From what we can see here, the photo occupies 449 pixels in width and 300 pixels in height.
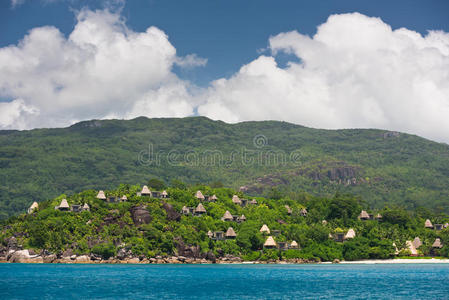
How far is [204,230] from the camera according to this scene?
105062 millimetres

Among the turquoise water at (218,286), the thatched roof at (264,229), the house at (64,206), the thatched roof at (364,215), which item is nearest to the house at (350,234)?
the thatched roof at (364,215)

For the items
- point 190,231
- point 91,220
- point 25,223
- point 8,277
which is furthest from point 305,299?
point 25,223

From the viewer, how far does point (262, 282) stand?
60062mm

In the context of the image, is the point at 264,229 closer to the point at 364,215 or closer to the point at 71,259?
the point at 364,215

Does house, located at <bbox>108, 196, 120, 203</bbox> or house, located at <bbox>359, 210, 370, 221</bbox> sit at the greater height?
house, located at <bbox>108, 196, 120, 203</bbox>

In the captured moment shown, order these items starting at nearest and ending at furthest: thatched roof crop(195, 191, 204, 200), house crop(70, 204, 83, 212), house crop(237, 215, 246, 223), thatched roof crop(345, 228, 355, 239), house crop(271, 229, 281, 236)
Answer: house crop(70, 204, 83, 212) < thatched roof crop(345, 228, 355, 239) < house crop(271, 229, 281, 236) < house crop(237, 215, 246, 223) < thatched roof crop(195, 191, 204, 200)

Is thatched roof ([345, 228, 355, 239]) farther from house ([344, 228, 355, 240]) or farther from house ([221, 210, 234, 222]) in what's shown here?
house ([221, 210, 234, 222])

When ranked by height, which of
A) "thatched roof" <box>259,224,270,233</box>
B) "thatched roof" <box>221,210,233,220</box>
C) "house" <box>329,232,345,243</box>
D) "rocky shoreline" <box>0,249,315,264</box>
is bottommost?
"rocky shoreline" <box>0,249,315,264</box>

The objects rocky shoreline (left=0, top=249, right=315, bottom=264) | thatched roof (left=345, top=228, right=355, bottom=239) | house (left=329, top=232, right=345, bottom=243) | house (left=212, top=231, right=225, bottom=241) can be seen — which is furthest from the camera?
house (left=329, top=232, right=345, bottom=243)

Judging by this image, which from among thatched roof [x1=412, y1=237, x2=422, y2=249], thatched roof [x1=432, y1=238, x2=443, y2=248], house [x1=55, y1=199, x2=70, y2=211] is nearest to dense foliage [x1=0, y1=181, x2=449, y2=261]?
thatched roof [x1=432, y1=238, x2=443, y2=248]

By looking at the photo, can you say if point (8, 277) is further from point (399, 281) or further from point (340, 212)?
point (340, 212)

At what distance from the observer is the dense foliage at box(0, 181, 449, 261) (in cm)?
9475

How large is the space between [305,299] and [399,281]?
19.0 meters

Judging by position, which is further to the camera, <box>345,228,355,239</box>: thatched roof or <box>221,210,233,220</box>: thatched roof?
<box>221,210,233,220</box>: thatched roof
